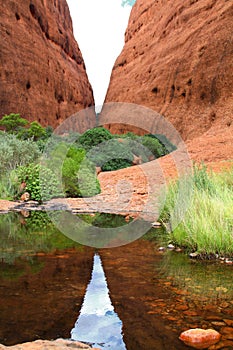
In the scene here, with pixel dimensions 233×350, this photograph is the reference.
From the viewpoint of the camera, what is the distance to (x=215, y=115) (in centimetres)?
2047

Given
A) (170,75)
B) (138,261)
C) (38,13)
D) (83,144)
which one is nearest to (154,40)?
(170,75)

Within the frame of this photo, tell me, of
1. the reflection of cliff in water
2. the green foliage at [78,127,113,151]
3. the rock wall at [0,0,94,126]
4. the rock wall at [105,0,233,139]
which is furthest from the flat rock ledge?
the rock wall at [0,0,94,126]

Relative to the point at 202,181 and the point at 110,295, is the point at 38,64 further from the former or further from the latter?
the point at 110,295

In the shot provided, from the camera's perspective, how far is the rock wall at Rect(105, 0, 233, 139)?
20.8 meters

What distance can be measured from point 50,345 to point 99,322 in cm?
49

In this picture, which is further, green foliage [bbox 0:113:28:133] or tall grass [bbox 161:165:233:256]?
green foliage [bbox 0:113:28:133]

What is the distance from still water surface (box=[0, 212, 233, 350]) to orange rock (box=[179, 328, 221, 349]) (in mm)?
47

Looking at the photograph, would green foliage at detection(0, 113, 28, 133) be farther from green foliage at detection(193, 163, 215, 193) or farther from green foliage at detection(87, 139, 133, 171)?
green foliage at detection(193, 163, 215, 193)

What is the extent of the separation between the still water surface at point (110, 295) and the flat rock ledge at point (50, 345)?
0.13 m

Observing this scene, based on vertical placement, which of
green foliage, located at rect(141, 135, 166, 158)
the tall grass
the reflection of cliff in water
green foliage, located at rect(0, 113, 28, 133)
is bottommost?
the reflection of cliff in water

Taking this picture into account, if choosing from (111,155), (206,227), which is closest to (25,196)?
(206,227)

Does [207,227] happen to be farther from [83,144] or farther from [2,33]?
[2,33]

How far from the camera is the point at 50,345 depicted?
1.81 metres

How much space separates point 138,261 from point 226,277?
857 mm
